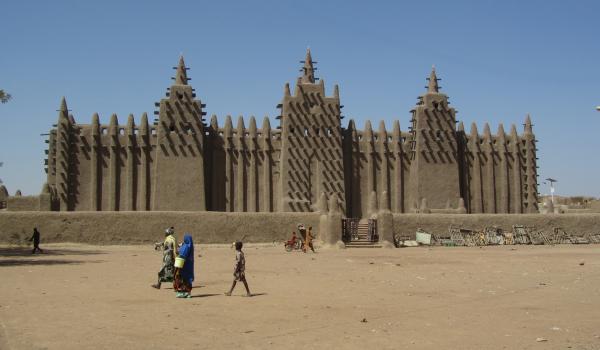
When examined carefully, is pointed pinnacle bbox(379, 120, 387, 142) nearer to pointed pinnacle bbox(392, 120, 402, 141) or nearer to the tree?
pointed pinnacle bbox(392, 120, 402, 141)

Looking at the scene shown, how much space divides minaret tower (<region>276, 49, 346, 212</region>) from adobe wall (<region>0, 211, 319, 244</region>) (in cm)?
792

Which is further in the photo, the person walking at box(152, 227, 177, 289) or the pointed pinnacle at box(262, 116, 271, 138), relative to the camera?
the pointed pinnacle at box(262, 116, 271, 138)

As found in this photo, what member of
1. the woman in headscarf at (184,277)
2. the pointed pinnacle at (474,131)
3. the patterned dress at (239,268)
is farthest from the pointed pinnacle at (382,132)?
the woman in headscarf at (184,277)

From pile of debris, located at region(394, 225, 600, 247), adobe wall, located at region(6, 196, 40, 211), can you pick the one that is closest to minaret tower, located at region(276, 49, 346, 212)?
pile of debris, located at region(394, 225, 600, 247)

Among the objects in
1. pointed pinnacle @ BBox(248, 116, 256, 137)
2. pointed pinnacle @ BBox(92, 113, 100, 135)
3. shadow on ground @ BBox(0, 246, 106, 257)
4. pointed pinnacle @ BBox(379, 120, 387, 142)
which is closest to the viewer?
shadow on ground @ BBox(0, 246, 106, 257)

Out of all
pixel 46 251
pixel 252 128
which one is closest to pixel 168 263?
pixel 46 251

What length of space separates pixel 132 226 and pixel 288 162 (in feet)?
41.3

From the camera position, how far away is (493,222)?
36688 mm

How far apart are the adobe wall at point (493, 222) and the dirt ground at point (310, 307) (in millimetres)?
12664

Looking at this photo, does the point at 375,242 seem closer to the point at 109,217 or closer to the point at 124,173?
the point at 109,217

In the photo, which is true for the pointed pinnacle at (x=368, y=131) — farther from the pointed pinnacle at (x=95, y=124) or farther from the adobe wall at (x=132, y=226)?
the pointed pinnacle at (x=95, y=124)

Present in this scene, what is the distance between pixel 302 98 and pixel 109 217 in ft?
51.1

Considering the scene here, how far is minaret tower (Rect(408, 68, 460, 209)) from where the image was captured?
4369 cm

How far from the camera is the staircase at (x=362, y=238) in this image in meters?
33.1
